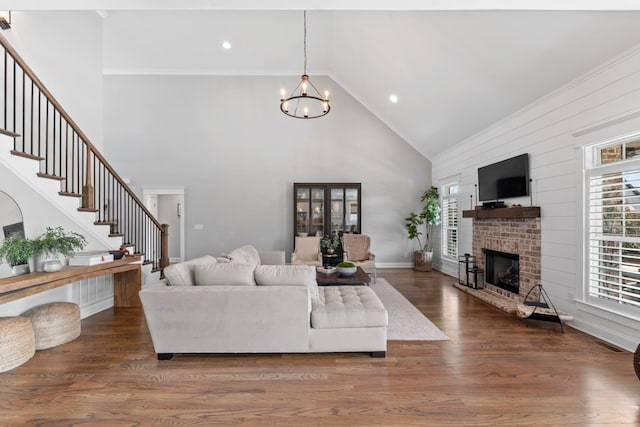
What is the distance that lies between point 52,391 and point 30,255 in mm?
1403

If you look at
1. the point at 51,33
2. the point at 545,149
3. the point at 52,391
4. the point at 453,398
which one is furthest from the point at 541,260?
the point at 51,33

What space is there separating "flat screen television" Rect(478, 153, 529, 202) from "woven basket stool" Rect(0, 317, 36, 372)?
581 centimetres

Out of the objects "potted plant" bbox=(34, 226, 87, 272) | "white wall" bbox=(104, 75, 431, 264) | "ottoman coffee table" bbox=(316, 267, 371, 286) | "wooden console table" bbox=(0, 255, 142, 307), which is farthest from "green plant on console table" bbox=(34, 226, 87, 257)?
"white wall" bbox=(104, 75, 431, 264)

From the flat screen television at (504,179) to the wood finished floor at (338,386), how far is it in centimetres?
206

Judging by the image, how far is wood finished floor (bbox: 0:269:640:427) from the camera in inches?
77.7

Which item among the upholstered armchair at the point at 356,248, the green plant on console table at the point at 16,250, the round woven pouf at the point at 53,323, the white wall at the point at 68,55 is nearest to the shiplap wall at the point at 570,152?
the upholstered armchair at the point at 356,248

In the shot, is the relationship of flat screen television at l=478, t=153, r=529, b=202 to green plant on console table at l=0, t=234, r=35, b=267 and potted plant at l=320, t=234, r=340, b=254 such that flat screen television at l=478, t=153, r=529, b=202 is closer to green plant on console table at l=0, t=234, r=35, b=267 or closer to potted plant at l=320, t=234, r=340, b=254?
potted plant at l=320, t=234, r=340, b=254

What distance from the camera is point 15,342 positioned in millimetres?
2611

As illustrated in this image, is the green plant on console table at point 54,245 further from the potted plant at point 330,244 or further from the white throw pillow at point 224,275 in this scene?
the potted plant at point 330,244

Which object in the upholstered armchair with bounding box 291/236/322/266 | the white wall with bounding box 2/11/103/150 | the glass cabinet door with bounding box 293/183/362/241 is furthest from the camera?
the glass cabinet door with bounding box 293/183/362/241

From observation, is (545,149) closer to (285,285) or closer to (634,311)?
(634,311)

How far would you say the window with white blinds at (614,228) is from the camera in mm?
2947

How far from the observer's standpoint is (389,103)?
6656 mm

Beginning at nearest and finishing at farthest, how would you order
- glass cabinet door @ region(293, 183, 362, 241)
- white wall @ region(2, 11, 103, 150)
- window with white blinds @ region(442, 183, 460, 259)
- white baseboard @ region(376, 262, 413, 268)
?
white wall @ region(2, 11, 103, 150), window with white blinds @ region(442, 183, 460, 259), glass cabinet door @ region(293, 183, 362, 241), white baseboard @ region(376, 262, 413, 268)
